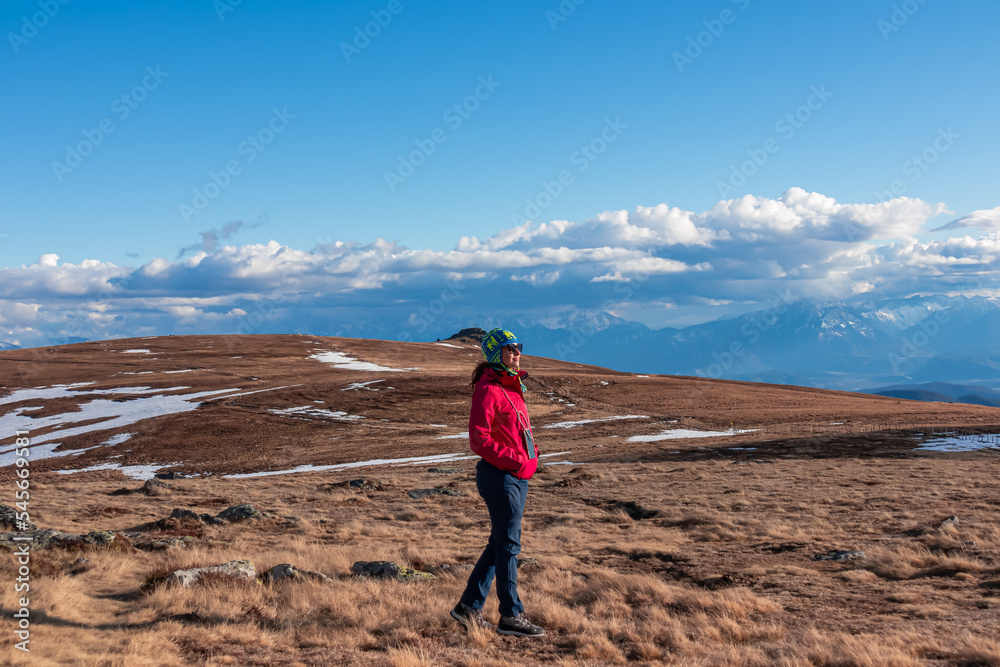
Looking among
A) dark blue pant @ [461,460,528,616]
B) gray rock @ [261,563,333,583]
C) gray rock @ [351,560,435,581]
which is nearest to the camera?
dark blue pant @ [461,460,528,616]

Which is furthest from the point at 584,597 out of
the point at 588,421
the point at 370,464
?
the point at 588,421

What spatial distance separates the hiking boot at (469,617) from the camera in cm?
691

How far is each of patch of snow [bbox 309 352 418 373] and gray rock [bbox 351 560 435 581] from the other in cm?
6728

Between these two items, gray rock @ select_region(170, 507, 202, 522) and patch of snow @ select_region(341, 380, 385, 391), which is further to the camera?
patch of snow @ select_region(341, 380, 385, 391)

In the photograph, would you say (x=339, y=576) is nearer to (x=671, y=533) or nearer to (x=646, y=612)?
(x=646, y=612)

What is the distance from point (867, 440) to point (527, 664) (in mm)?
35099

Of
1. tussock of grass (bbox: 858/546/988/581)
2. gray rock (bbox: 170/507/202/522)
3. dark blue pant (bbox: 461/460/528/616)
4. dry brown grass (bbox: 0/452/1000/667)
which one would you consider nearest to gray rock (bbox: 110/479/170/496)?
dry brown grass (bbox: 0/452/1000/667)

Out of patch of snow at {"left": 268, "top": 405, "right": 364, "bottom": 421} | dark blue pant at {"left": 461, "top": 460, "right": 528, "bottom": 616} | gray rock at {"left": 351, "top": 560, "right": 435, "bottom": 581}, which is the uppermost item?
dark blue pant at {"left": 461, "top": 460, "right": 528, "bottom": 616}

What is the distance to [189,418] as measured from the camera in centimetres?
4922

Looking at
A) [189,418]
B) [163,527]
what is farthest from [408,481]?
[189,418]

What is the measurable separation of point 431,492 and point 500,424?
661 inches

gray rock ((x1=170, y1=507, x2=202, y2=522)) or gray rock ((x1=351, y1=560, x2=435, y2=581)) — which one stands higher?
gray rock ((x1=351, y1=560, x2=435, y2=581))

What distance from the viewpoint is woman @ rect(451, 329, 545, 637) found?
20.6ft

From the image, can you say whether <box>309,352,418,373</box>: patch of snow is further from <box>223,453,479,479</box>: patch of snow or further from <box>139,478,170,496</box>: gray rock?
<box>139,478,170,496</box>: gray rock
